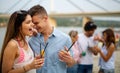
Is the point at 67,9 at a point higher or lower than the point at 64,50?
higher

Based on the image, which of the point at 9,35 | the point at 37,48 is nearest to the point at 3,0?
the point at 37,48

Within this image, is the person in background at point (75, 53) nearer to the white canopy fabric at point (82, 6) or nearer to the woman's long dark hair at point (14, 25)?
the white canopy fabric at point (82, 6)

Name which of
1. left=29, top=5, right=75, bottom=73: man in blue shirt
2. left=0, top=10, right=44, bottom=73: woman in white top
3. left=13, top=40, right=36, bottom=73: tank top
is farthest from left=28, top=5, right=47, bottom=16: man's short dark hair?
left=13, top=40, right=36, bottom=73: tank top

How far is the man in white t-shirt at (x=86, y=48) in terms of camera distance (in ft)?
9.61

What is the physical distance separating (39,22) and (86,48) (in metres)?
1.57

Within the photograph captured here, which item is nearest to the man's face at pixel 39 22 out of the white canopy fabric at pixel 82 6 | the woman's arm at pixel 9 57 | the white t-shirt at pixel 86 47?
the woman's arm at pixel 9 57

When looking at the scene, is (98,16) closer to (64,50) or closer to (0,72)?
(64,50)

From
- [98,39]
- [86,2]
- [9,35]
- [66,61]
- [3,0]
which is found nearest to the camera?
[9,35]

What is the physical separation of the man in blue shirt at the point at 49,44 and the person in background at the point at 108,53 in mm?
1229

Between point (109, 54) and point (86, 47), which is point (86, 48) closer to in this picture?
point (86, 47)

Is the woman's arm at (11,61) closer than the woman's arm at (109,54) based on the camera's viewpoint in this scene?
Yes

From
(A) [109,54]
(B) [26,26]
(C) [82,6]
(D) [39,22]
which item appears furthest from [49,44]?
(C) [82,6]

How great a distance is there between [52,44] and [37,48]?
11 cm

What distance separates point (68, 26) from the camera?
4559 millimetres
